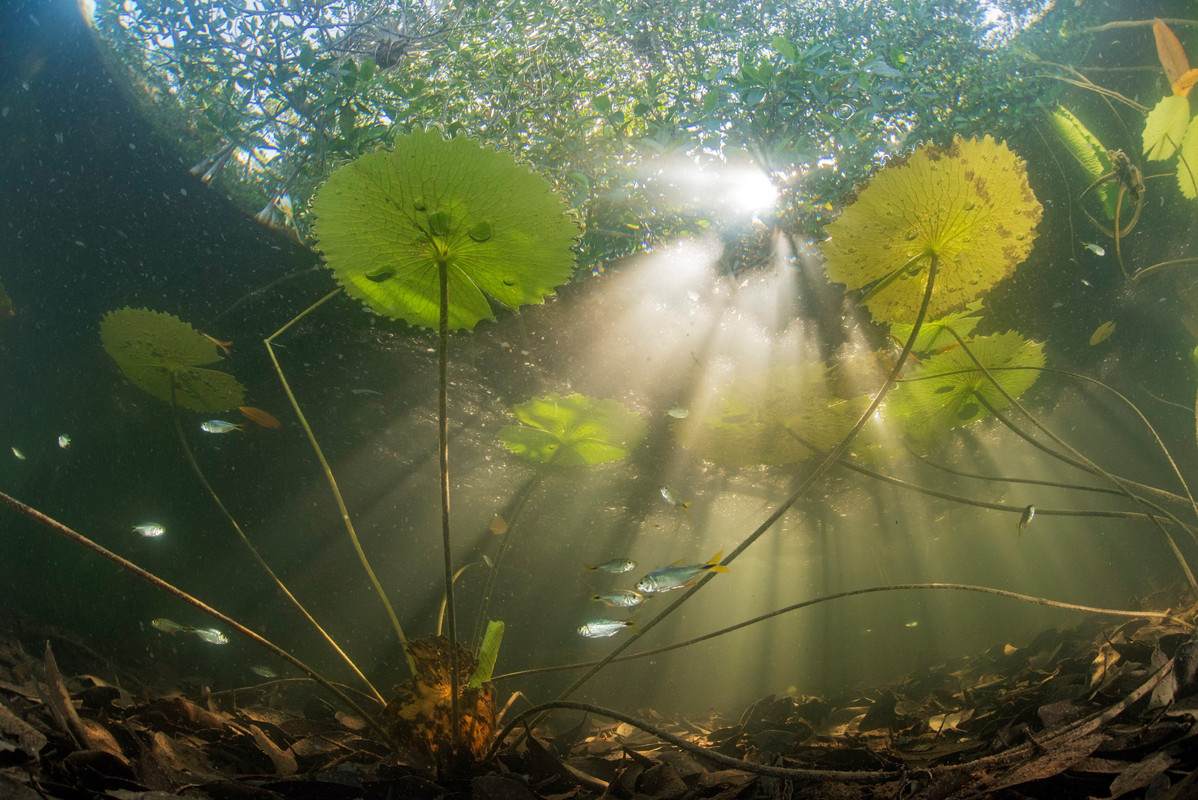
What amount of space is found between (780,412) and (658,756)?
350 centimetres

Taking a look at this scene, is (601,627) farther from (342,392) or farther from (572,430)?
(342,392)

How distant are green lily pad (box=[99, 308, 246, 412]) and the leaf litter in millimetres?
2016

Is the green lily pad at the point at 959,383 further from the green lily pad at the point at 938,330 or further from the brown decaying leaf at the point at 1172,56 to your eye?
the brown decaying leaf at the point at 1172,56

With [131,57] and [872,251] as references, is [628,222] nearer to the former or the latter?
[872,251]

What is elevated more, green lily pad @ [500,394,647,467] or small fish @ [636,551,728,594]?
green lily pad @ [500,394,647,467]

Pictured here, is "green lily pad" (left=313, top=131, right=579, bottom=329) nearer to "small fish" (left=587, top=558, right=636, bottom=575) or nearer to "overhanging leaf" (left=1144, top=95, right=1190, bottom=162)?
"small fish" (left=587, top=558, right=636, bottom=575)

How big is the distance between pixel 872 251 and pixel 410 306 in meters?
2.46

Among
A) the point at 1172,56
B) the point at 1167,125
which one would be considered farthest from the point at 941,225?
the point at 1167,125

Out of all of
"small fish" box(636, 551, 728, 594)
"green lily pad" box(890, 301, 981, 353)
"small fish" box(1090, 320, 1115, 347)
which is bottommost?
"small fish" box(636, 551, 728, 594)

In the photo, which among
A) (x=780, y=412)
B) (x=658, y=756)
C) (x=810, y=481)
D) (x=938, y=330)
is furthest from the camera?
(x=780, y=412)

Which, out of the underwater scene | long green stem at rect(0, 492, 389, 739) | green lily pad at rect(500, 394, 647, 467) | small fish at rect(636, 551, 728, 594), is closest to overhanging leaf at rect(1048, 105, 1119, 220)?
the underwater scene

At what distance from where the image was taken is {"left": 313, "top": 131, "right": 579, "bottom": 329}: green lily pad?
6.19ft

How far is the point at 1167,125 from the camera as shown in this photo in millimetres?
3000

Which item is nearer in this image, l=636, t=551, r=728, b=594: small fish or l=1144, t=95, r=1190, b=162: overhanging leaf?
l=636, t=551, r=728, b=594: small fish
